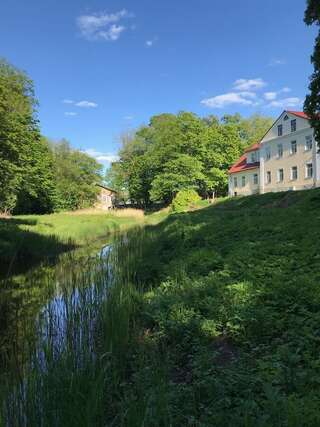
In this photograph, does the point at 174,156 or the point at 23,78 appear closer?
the point at 23,78

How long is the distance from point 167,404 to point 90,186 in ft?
187

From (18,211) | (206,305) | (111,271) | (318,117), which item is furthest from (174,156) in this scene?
(206,305)

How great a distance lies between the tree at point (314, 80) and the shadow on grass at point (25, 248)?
11.6 m

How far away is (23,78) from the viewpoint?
3575 centimetres

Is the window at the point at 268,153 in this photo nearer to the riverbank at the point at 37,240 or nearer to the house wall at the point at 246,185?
the house wall at the point at 246,185

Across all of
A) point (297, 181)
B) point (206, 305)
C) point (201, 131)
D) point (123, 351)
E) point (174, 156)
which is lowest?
point (123, 351)

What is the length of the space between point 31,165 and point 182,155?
1958cm

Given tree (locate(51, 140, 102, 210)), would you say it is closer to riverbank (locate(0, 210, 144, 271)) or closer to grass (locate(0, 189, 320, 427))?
riverbank (locate(0, 210, 144, 271))

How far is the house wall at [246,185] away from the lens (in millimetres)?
46819

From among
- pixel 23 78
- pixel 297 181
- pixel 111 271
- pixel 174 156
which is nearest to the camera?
pixel 111 271

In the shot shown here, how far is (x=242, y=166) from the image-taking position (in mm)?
49875

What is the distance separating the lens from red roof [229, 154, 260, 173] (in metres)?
47.4

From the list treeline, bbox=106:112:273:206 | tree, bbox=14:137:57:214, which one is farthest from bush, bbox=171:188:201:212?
tree, bbox=14:137:57:214

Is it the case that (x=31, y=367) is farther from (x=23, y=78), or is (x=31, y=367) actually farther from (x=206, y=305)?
(x=23, y=78)
